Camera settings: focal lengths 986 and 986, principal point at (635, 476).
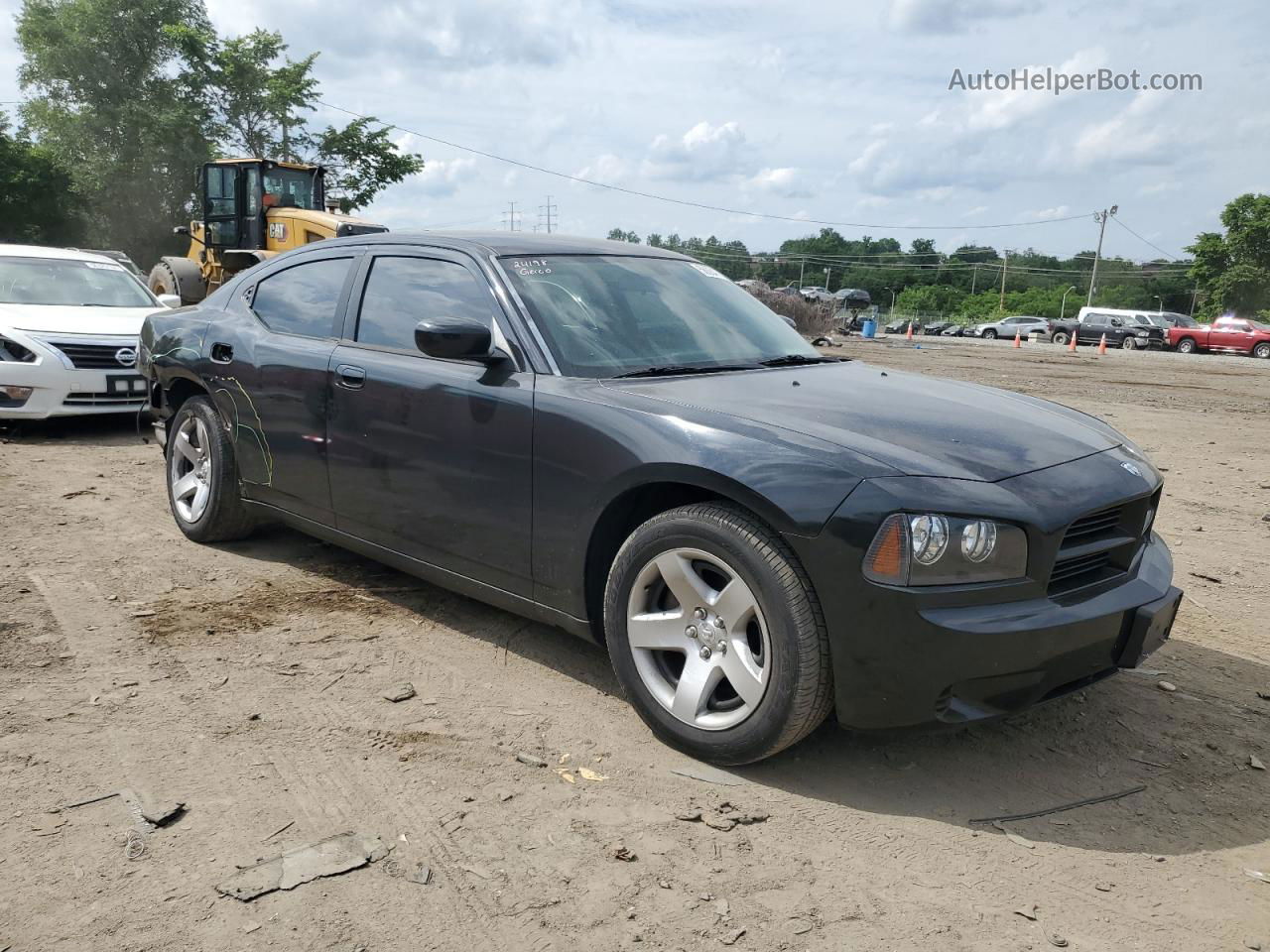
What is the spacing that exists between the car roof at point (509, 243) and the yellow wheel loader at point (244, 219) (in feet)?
38.7

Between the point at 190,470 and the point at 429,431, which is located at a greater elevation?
the point at 429,431

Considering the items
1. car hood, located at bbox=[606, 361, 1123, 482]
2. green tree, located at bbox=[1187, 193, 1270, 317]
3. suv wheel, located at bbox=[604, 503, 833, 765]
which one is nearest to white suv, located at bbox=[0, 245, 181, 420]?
car hood, located at bbox=[606, 361, 1123, 482]

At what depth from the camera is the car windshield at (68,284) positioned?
9.09 meters

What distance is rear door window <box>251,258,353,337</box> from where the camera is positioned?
446 centimetres

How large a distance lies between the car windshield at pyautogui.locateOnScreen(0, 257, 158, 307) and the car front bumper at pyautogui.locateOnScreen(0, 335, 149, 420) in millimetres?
1198

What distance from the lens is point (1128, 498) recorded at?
10.3 ft

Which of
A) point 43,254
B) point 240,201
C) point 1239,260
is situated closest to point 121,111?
point 240,201

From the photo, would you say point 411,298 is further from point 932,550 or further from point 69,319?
point 69,319

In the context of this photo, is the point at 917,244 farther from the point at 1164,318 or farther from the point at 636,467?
the point at 636,467

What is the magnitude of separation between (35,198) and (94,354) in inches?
1622

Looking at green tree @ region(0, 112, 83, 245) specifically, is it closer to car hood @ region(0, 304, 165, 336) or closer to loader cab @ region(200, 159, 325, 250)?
loader cab @ region(200, 159, 325, 250)

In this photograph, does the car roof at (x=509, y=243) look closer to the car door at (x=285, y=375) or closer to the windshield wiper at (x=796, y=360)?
the car door at (x=285, y=375)

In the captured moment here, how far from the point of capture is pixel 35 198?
42000 millimetres

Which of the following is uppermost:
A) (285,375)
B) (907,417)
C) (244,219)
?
(244,219)
